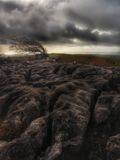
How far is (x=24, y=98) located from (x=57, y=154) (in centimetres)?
3473

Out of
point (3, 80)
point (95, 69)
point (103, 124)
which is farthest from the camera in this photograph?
point (3, 80)

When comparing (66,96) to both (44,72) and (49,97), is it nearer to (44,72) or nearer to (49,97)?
(49,97)

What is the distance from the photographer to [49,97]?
9625 cm

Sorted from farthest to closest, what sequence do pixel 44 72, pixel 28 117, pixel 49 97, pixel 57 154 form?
pixel 44 72 < pixel 49 97 < pixel 28 117 < pixel 57 154

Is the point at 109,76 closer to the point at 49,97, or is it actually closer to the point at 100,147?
the point at 49,97

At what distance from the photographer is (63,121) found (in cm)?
7725

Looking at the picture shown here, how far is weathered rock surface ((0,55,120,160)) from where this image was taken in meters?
69.2

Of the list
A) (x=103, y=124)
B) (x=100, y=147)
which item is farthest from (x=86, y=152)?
(x=103, y=124)

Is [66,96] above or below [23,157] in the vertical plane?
above

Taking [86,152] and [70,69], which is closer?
[86,152]

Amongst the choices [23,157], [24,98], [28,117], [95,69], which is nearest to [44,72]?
[95,69]

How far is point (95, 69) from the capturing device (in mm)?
127125

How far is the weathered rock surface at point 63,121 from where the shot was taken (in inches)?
2726

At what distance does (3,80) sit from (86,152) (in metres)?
74.4
